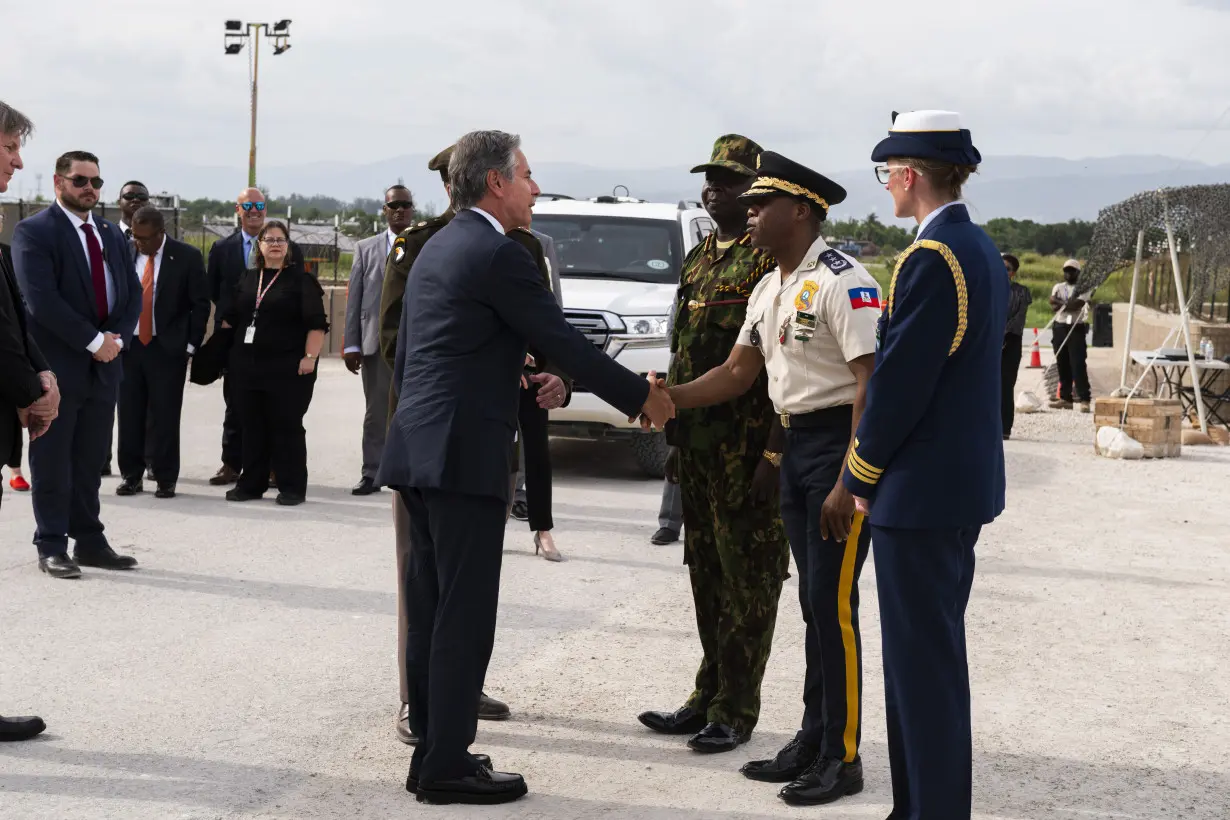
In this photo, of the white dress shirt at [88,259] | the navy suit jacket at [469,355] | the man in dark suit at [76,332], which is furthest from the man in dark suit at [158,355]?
the navy suit jacket at [469,355]

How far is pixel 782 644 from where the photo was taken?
6.78 m

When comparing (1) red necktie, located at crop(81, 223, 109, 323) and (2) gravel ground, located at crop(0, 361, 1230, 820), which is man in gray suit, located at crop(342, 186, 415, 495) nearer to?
(2) gravel ground, located at crop(0, 361, 1230, 820)

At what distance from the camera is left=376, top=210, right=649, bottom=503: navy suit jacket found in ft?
14.8

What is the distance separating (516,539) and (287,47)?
3672 cm

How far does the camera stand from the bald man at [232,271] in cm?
1101

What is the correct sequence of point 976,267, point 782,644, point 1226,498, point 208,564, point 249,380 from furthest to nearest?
point 1226,498
point 249,380
point 208,564
point 782,644
point 976,267

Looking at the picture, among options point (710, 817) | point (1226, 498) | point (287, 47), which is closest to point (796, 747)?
point (710, 817)

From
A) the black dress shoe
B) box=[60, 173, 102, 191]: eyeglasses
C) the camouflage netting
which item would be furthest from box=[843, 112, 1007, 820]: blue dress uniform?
the camouflage netting

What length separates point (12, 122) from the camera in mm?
5480

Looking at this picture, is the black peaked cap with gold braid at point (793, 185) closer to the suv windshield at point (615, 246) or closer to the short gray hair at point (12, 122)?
the short gray hair at point (12, 122)

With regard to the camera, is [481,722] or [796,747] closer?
[796,747]

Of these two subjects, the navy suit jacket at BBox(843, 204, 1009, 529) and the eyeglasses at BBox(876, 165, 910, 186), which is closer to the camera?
the navy suit jacket at BBox(843, 204, 1009, 529)

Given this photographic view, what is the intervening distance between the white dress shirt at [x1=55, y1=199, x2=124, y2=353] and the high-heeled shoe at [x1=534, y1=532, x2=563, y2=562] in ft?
8.79

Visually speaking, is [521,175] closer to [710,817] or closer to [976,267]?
[976,267]
